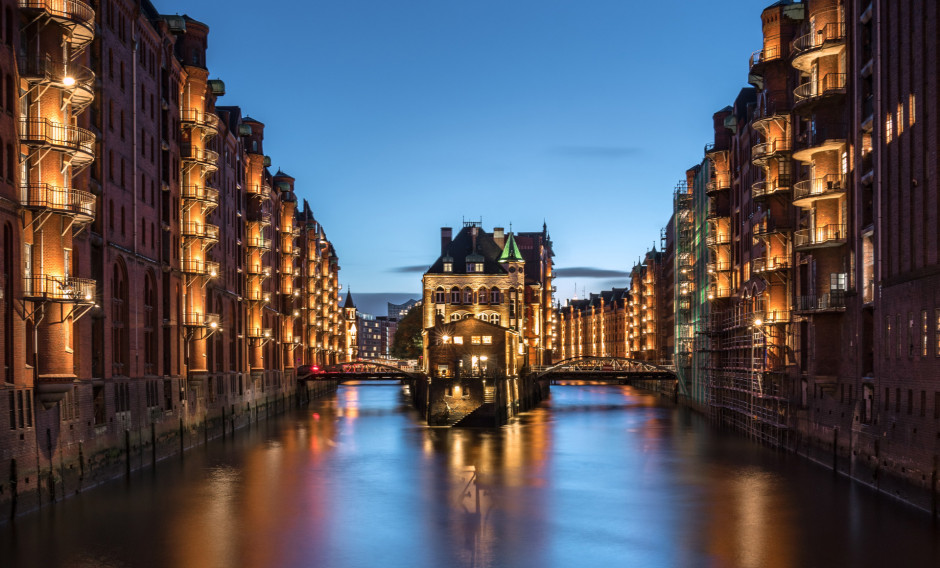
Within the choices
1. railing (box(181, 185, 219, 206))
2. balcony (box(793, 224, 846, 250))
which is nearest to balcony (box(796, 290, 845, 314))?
balcony (box(793, 224, 846, 250))

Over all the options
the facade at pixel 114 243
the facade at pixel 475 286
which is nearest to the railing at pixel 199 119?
the facade at pixel 114 243

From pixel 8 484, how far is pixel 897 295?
32.8 meters

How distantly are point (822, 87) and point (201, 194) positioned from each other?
3615 centimetres

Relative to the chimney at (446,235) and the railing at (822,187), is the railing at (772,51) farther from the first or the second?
the chimney at (446,235)

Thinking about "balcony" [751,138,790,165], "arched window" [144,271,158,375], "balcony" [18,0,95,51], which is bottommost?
"arched window" [144,271,158,375]

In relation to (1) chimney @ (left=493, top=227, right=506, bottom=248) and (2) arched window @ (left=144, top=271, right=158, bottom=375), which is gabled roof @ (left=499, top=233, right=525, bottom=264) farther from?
(2) arched window @ (left=144, top=271, right=158, bottom=375)

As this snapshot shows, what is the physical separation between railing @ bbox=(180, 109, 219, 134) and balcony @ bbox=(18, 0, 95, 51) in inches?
849

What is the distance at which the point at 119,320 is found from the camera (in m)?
49.5

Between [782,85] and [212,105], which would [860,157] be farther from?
[212,105]

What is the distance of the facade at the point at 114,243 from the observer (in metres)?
36.3

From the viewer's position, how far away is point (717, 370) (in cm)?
8112

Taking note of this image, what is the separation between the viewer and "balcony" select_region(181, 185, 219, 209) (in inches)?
2431

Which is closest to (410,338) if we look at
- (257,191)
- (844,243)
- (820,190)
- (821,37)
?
(257,191)

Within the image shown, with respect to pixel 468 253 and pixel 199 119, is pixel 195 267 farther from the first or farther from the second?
pixel 468 253
